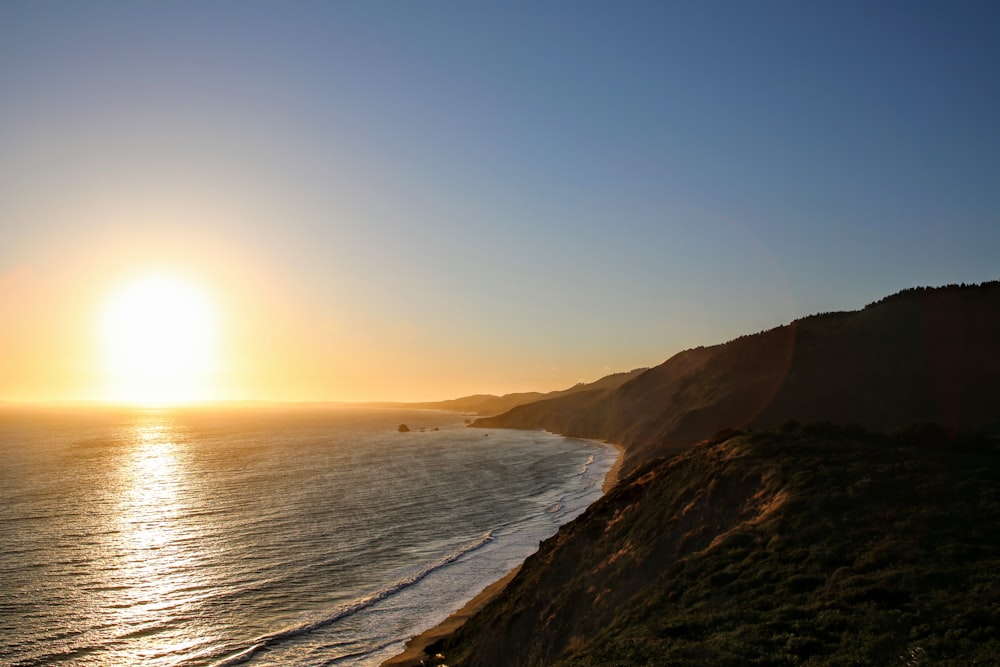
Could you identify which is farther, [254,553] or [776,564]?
[254,553]

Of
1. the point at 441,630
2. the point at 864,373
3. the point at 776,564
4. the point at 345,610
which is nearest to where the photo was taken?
the point at 776,564

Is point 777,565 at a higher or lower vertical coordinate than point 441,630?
higher

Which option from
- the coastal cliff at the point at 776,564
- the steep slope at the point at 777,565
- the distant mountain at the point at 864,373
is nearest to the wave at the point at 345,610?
the steep slope at the point at 777,565

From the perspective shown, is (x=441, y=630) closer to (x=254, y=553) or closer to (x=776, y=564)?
(x=776, y=564)

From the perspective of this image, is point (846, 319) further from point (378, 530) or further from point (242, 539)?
point (242, 539)

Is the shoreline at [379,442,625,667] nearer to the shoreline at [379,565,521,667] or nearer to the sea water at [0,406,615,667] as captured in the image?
the shoreline at [379,565,521,667]

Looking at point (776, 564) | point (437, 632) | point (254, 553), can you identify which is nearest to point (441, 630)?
point (437, 632)
